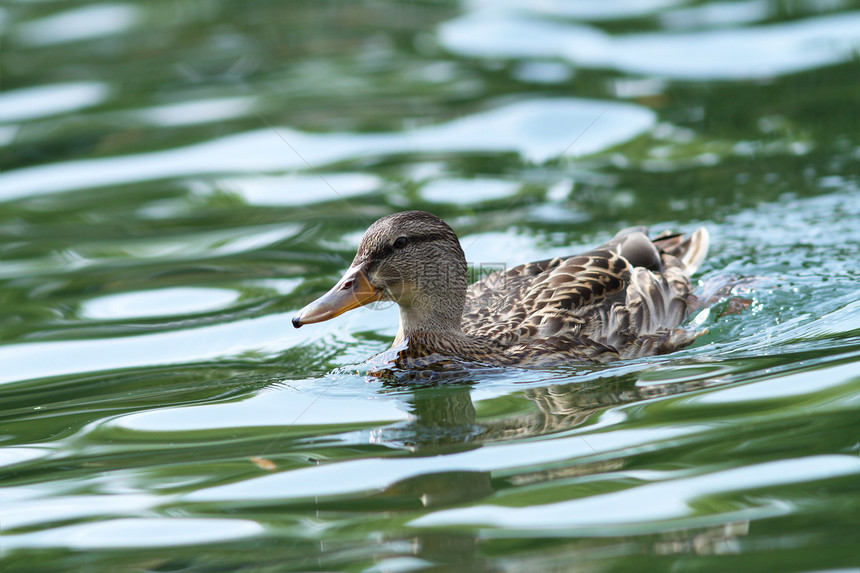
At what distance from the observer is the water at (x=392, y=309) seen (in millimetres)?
4598

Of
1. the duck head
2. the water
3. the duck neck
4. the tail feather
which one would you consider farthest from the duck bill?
the tail feather

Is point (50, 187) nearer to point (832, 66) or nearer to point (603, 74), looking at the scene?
point (603, 74)

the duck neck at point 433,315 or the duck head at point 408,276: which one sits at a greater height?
the duck head at point 408,276

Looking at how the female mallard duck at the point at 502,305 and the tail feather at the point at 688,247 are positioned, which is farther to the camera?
the tail feather at the point at 688,247

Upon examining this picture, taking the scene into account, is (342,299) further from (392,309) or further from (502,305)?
(392,309)

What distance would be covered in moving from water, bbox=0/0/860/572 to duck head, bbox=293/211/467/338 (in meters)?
0.50

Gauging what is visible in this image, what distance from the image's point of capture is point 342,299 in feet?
20.6

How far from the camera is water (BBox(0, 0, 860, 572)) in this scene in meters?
4.60

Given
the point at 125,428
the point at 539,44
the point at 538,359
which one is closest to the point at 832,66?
the point at 539,44

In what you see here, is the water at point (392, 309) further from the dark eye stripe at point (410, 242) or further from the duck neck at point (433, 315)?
the dark eye stripe at point (410, 242)

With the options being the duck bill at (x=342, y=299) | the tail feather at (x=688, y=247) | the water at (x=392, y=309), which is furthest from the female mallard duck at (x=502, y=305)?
the tail feather at (x=688, y=247)

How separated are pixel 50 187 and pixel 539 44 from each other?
21.5 ft

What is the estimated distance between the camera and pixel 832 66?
12.6 meters

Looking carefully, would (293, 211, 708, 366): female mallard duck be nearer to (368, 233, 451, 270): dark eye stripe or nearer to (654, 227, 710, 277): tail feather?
(368, 233, 451, 270): dark eye stripe
